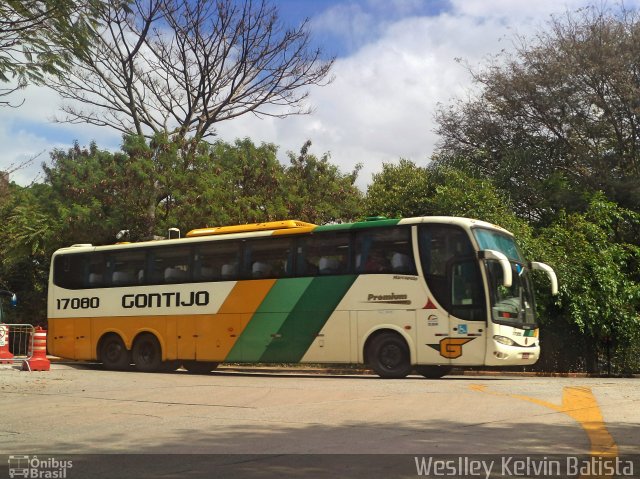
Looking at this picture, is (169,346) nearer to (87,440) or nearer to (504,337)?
(504,337)

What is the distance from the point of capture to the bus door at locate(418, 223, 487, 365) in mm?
15344

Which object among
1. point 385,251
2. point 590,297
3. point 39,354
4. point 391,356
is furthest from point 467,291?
point 39,354

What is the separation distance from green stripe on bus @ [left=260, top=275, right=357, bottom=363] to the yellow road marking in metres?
4.01

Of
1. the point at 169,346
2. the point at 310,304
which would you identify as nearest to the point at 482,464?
the point at 310,304

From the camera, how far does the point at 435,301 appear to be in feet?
51.4

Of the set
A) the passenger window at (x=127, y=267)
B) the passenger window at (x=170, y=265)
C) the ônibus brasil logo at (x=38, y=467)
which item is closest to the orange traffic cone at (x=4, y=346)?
the passenger window at (x=127, y=267)

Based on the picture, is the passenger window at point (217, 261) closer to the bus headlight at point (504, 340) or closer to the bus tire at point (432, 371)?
the bus tire at point (432, 371)

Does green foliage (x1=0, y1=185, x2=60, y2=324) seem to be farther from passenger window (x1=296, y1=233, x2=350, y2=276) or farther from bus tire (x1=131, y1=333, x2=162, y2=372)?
passenger window (x1=296, y1=233, x2=350, y2=276)

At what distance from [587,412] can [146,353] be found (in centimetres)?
1276

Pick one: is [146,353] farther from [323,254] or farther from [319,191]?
[319,191]

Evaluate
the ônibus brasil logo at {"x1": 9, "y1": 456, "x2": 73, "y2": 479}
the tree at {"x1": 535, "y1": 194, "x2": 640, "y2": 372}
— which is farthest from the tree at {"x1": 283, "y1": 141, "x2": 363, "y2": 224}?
the ônibus brasil logo at {"x1": 9, "y1": 456, "x2": 73, "y2": 479}

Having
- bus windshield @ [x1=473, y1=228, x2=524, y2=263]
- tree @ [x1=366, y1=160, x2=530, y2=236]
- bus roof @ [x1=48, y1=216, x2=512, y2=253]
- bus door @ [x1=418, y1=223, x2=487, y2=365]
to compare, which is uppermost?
tree @ [x1=366, y1=160, x2=530, y2=236]

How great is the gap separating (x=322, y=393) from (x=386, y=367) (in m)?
4.09

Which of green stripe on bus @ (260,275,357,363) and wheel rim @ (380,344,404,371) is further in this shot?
green stripe on bus @ (260,275,357,363)
